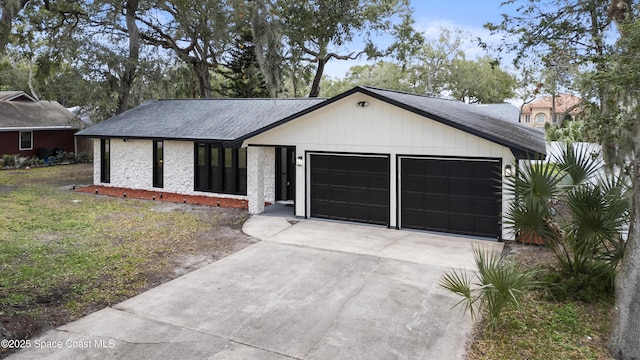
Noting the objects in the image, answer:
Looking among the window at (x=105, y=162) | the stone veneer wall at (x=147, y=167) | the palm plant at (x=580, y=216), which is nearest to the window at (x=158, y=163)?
the stone veneer wall at (x=147, y=167)

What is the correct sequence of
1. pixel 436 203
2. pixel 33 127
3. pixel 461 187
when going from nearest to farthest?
pixel 461 187 → pixel 436 203 → pixel 33 127

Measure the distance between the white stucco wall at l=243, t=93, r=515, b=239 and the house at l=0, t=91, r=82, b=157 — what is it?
17082 mm

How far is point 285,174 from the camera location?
1602 cm

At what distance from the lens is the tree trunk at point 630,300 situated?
5.54 m

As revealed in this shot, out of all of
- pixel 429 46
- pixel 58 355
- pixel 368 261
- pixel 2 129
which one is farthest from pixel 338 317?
pixel 429 46

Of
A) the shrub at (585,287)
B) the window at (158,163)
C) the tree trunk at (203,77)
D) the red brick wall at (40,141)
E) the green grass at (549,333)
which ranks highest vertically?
the tree trunk at (203,77)

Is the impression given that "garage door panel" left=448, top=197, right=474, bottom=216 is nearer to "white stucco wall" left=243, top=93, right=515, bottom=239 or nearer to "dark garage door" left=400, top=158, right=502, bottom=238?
"dark garage door" left=400, top=158, right=502, bottom=238

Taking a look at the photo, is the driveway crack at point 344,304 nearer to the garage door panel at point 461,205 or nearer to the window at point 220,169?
the garage door panel at point 461,205

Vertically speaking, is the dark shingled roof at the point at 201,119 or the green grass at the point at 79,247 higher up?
the dark shingled roof at the point at 201,119

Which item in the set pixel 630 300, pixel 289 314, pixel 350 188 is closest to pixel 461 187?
pixel 350 188

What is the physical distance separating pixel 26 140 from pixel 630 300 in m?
30.7

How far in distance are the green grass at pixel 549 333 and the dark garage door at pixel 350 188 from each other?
228 inches

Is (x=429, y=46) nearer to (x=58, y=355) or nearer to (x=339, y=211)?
(x=339, y=211)

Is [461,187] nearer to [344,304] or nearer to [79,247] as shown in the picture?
[344,304]
